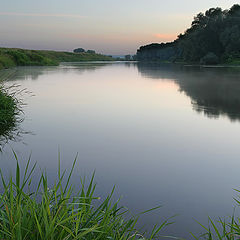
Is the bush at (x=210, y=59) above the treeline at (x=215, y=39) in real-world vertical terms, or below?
below

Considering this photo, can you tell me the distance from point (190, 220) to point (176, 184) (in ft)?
3.66

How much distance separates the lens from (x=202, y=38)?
2894 inches

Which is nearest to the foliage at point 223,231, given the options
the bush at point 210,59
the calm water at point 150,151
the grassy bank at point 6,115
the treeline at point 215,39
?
the calm water at point 150,151

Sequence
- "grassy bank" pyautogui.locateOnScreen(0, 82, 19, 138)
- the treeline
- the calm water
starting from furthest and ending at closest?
1. the treeline
2. "grassy bank" pyautogui.locateOnScreen(0, 82, 19, 138)
3. the calm water

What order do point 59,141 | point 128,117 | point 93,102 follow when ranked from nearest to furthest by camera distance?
point 59,141 → point 128,117 → point 93,102

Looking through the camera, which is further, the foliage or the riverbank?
the riverbank

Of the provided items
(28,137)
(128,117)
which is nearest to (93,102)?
(128,117)

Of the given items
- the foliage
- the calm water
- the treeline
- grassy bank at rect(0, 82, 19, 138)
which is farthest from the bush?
the foliage

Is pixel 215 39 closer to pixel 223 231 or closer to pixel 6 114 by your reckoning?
pixel 6 114

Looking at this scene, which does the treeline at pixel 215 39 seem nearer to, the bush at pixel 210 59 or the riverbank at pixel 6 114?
the bush at pixel 210 59

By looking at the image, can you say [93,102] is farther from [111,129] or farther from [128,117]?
[111,129]

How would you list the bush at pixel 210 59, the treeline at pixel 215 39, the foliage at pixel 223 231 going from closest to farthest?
the foliage at pixel 223 231 → the treeline at pixel 215 39 → the bush at pixel 210 59

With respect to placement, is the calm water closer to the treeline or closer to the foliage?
the foliage

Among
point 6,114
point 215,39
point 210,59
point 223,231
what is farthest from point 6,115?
point 215,39
